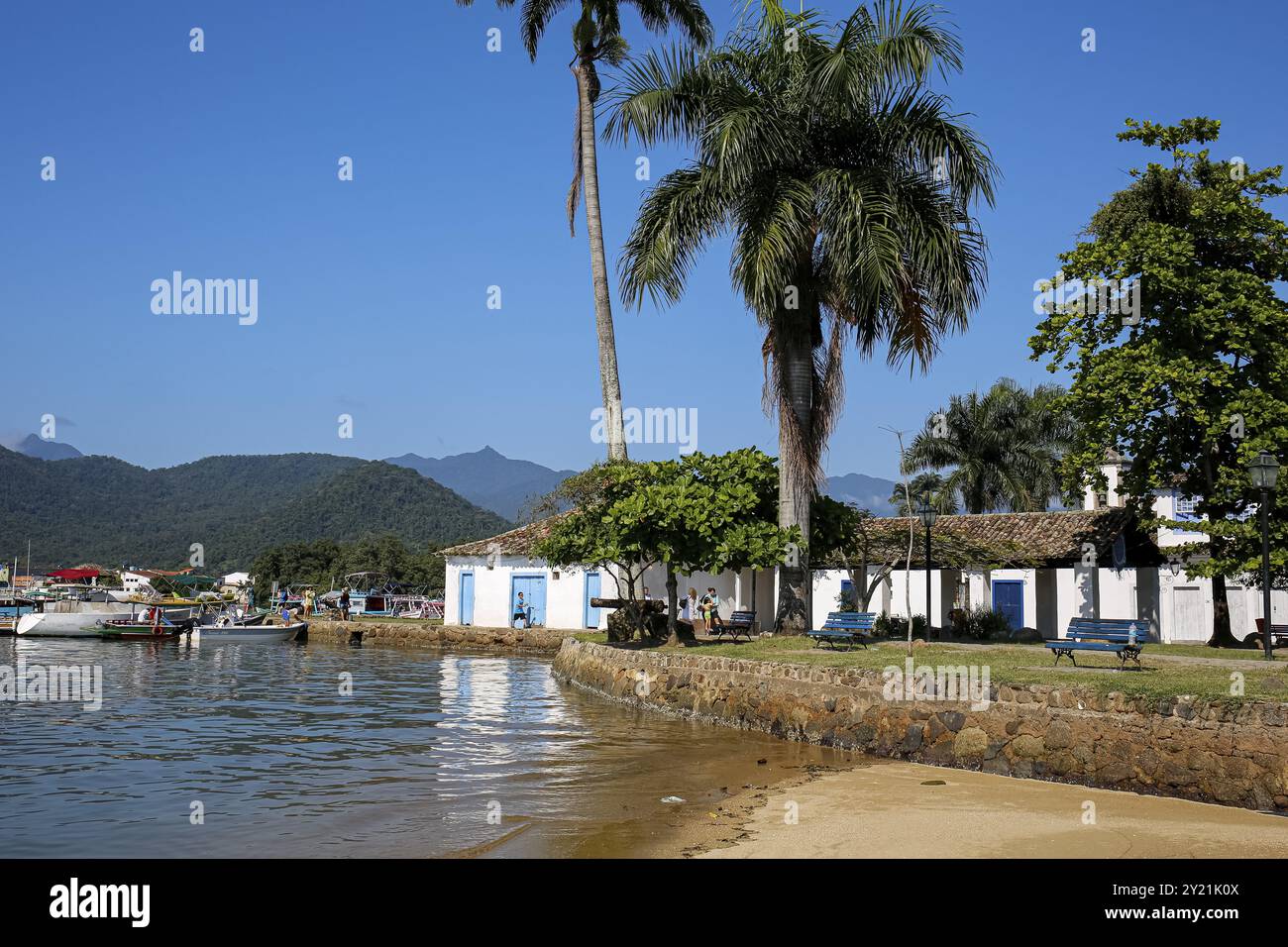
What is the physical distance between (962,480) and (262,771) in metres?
35.2

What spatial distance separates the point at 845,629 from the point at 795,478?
153 inches

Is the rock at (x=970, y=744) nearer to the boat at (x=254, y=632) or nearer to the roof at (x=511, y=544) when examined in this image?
the roof at (x=511, y=544)

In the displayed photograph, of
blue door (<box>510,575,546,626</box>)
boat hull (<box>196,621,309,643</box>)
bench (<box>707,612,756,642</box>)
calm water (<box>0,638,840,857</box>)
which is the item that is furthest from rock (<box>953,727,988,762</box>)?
boat hull (<box>196,621,309,643</box>)

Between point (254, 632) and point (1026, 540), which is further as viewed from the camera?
point (254, 632)

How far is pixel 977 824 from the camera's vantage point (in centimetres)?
1024

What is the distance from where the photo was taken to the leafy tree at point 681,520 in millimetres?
21672

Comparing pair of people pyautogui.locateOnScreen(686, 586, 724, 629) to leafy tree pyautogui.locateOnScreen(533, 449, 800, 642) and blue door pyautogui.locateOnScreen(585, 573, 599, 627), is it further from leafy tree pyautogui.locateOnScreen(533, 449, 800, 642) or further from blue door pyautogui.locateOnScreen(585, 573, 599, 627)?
blue door pyautogui.locateOnScreen(585, 573, 599, 627)

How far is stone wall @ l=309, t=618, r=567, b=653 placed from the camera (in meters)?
37.7

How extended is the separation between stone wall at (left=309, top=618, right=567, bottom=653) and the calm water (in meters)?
12.8

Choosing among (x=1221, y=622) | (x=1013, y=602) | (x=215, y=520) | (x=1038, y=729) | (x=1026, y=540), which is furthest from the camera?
(x=215, y=520)

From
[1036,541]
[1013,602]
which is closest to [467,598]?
[1013,602]

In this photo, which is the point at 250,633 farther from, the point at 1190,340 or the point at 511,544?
the point at 1190,340
